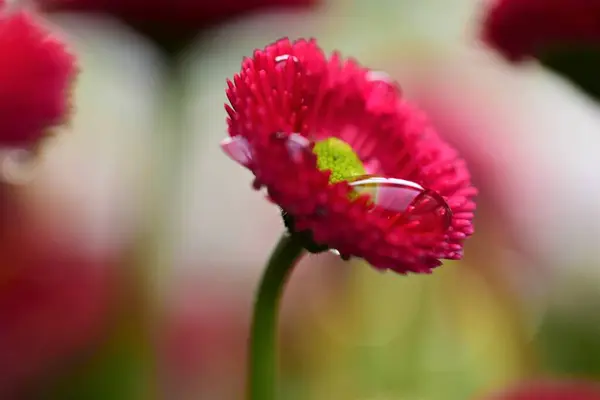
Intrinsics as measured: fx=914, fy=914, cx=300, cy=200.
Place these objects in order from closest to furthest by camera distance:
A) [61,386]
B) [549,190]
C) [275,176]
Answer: [275,176] < [61,386] < [549,190]

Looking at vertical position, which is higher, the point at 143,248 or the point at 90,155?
the point at 90,155

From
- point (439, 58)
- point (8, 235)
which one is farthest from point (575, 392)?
point (439, 58)

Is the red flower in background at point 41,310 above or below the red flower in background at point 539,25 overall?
below

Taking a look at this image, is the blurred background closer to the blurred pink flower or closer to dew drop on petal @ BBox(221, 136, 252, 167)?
the blurred pink flower

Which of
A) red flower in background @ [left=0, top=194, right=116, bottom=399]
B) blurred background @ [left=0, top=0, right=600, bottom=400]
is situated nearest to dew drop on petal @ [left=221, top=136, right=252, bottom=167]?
blurred background @ [left=0, top=0, right=600, bottom=400]

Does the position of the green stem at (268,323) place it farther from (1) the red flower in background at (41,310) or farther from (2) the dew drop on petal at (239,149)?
(1) the red flower in background at (41,310)

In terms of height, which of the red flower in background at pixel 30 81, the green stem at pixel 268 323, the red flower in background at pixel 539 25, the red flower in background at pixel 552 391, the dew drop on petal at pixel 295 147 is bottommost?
the red flower in background at pixel 552 391

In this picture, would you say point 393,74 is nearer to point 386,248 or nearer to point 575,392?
point 575,392

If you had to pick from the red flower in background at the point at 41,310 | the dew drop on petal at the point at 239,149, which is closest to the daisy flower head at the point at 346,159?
the dew drop on petal at the point at 239,149

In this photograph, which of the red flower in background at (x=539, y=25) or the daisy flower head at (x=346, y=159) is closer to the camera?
the daisy flower head at (x=346, y=159)
